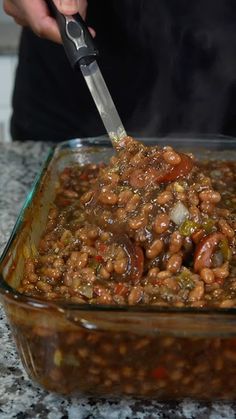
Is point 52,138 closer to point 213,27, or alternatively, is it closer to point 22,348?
point 213,27

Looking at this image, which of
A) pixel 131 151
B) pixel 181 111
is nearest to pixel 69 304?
pixel 131 151

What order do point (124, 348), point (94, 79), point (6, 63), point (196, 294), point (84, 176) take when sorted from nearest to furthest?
point (124, 348) < point (196, 294) < point (94, 79) < point (84, 176) < point (6, 63)

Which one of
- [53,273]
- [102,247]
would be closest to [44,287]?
[53,273]

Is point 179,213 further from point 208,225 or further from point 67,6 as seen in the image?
point 67,6

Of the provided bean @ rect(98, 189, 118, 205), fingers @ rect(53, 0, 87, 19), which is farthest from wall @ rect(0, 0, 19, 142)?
bean @ rect(98, 189, 118, 205)

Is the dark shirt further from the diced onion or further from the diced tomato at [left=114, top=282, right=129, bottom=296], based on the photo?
the diced tomato at [left=114, top=282, right=129, bottom=296]
